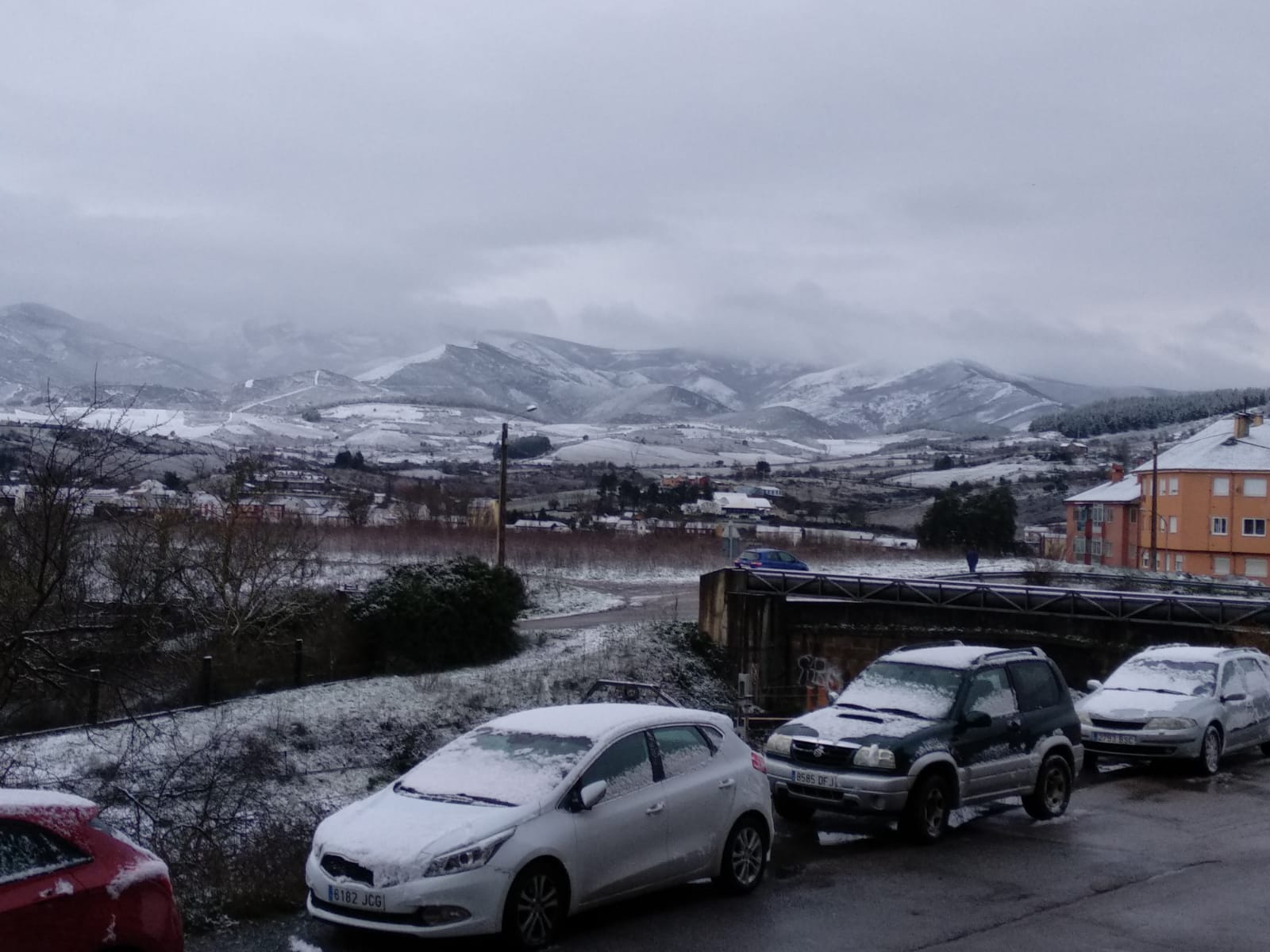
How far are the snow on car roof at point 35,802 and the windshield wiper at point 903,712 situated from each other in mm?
8175

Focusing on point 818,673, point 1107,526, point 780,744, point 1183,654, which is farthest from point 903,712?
point 1107,526

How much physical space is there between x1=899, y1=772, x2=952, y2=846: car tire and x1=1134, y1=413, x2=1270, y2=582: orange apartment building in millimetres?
59942

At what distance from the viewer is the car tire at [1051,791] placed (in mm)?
13312

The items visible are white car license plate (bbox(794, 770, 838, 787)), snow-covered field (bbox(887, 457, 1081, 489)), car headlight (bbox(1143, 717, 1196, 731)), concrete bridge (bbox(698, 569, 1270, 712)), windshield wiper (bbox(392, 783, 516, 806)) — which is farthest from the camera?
snow-covered field (bbox(887, 457, 1081, 489))

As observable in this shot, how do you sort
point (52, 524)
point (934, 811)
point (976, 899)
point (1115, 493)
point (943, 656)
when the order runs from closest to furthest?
point (976, 899) < point (52, 524) < point (934, 811) < point (943, 656) < point (1115, 493)

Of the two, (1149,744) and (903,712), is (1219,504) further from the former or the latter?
(903,712)

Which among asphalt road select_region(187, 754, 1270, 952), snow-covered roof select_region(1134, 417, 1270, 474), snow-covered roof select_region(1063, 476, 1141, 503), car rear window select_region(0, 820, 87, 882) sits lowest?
asphalt road select_region(187, 754, 1270, 952)

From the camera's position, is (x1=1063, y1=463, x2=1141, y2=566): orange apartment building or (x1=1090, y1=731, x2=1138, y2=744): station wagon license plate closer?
(x1=1090, y1=731, x2=1138, y2=744): station wagon license plate

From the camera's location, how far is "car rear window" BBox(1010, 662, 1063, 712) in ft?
44.7

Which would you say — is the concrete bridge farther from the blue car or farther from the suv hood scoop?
the suv hood scoop

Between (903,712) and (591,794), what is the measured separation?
5055mm

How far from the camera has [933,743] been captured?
1232 centimetres

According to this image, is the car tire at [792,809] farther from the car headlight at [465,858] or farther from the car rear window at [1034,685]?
the car headlight at [465,858]

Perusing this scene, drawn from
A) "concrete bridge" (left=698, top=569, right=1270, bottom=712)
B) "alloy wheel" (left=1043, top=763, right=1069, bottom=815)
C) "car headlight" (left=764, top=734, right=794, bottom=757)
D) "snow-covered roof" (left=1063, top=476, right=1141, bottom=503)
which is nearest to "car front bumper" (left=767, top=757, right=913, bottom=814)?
"car headlight" (left=764, top=734, right=794, bottom=757)
